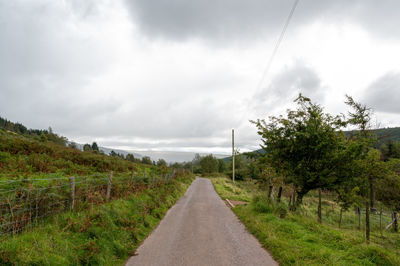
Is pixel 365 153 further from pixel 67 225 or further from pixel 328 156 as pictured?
pixel 67 225

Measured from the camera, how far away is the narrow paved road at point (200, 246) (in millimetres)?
5223

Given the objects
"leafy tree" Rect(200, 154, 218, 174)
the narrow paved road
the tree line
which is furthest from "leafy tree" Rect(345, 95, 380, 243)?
"leafy tree" Rect(200, 154, 218, 174)

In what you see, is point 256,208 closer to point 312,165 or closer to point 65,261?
point 312,165

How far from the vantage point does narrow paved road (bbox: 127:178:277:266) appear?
522 centimetres

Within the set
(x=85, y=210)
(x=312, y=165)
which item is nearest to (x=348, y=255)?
(x=312, y=165)

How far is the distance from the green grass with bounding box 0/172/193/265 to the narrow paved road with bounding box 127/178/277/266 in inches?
18.9

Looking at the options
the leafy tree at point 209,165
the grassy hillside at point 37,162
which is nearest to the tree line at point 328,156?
the grassy hillside at point 37,162

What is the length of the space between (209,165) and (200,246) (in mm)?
84874

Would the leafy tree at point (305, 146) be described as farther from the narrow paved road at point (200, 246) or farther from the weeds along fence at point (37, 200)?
the weeds along fence at point (37, 200)

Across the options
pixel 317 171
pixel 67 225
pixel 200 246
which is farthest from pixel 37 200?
pixel 317 171

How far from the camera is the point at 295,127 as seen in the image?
10492 millimetres

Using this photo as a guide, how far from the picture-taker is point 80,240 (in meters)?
5.22

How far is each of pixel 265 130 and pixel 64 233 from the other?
377 inches

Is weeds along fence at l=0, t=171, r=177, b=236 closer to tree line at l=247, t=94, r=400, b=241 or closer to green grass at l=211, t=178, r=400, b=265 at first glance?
green grass at l=211, t=178, r=400, b=265
